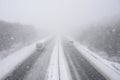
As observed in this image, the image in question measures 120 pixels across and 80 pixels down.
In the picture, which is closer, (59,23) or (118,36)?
(118,36)

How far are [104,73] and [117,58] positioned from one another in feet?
17.1

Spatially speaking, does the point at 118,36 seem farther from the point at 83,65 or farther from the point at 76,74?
the point at 76,74

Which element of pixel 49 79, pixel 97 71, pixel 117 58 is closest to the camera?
pixel 49 79

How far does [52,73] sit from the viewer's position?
1039cm

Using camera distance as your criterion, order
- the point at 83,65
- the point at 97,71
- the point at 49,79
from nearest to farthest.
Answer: the point at 49,79 < the point at 97,71 < the point at 83,65

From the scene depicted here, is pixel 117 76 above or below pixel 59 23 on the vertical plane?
below

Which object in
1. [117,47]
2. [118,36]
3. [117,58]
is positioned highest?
[118,36]

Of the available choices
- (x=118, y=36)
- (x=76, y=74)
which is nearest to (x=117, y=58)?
(x=118, y=36)

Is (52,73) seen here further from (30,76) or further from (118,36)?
(118,36)

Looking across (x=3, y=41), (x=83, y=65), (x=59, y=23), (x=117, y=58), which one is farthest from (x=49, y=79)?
(x=59, y=23)

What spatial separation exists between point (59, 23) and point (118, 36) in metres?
170

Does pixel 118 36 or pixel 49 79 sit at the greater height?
pixel 118 36

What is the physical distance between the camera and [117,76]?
967cm

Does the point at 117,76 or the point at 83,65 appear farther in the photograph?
the point at 83,65
